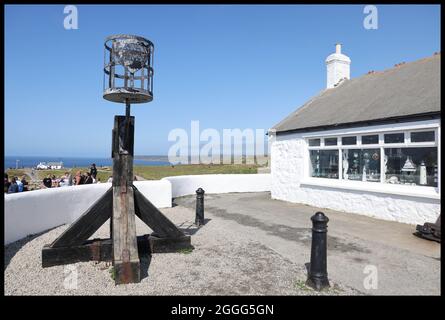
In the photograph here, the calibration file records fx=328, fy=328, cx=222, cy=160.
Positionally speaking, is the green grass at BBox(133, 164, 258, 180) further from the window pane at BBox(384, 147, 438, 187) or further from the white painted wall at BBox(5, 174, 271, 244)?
the window pane at BBox(384, 147, 438, 187)

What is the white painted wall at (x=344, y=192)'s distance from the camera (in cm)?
843

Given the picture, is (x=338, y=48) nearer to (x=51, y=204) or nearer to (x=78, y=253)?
(x=51, y=204)

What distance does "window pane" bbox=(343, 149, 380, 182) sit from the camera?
10062mm

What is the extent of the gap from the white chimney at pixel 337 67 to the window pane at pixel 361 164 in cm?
676

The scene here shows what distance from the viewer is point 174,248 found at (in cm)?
634

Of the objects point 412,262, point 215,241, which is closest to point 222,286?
point 215,241

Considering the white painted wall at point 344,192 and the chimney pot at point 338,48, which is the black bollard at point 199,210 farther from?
the chimney pot at point 338,48

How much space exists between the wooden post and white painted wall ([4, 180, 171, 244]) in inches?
105

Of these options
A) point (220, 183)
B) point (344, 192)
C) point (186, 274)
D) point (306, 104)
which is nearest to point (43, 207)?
point (186, 274)

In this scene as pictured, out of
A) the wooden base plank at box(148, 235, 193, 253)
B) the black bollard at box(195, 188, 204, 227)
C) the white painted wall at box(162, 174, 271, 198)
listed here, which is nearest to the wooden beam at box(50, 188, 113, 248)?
the wooden base plank at box(148, 235, 193, 253)

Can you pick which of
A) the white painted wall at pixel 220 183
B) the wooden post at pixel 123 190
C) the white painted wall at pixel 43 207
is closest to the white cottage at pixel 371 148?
the white painted wall at pixel 220 183

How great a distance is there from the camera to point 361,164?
1053 centimetres

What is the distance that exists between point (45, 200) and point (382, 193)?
29.6 ft

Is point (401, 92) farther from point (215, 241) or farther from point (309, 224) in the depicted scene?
point (215, 241)
